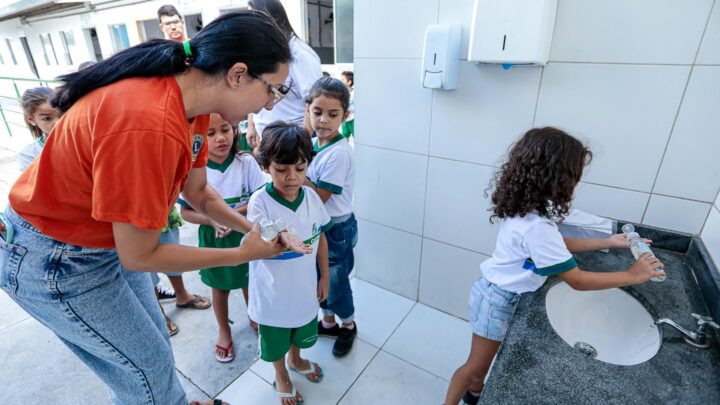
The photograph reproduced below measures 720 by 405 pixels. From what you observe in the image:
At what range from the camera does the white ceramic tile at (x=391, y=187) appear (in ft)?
5.83

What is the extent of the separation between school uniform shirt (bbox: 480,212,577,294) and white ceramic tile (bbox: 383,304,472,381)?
2.39 ft

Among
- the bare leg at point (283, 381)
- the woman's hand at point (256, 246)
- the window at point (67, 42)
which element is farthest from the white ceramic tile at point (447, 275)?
the window at point (67, 42)

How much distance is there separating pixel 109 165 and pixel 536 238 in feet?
3.34

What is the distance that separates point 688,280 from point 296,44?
1.88 meters

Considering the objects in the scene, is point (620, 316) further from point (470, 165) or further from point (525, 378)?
point (470, 165)

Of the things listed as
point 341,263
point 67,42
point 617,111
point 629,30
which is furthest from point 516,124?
point 67,42

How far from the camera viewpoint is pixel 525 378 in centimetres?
67

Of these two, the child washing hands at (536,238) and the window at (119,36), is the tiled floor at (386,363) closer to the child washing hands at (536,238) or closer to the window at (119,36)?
the child washing hands at (536,238)

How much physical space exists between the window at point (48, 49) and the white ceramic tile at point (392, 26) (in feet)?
49.6

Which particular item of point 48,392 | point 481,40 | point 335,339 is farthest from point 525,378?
point 48,392

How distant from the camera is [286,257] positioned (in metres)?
1.24

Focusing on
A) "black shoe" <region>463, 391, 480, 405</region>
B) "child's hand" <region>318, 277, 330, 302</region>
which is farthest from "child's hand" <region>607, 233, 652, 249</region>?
"child's hand" <region>318, 277, 330, 302</region>

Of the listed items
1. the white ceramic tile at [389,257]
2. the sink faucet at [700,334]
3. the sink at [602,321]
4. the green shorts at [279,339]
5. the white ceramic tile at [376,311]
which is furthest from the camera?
the white ceramic tile at [389,257]

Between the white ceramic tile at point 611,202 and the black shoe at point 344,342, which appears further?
the black shoe at point 344,342
